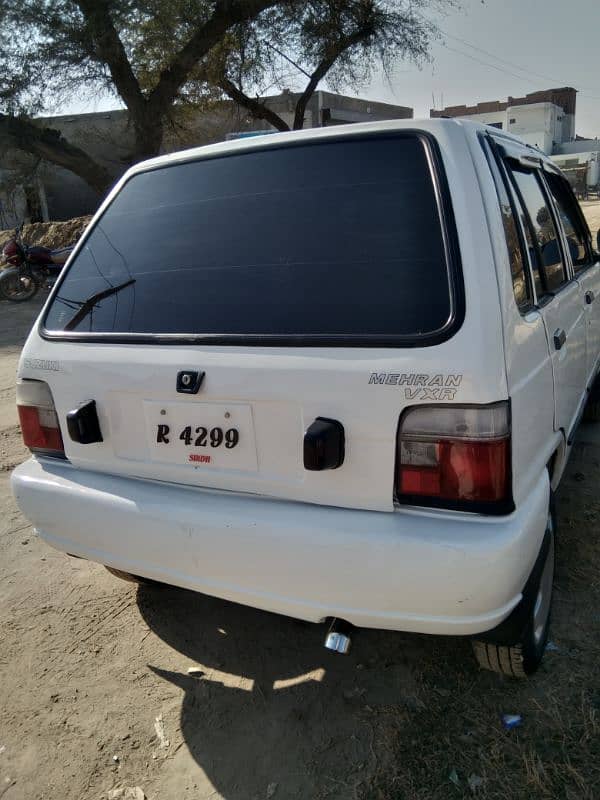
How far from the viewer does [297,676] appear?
234 centimetres

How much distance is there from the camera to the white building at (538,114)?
4945cm

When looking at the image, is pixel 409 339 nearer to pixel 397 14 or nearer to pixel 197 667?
pixel 197 667

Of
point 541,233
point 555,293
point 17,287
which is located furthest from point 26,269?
point 555,293

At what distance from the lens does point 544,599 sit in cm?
225

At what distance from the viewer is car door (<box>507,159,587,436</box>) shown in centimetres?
225

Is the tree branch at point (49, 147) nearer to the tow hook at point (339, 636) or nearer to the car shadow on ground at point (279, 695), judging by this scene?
the car shadow on ground at point (279, 695)

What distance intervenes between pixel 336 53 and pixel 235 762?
17787 millimetres

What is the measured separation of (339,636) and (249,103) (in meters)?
18.1

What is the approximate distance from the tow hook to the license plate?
524 millimetres

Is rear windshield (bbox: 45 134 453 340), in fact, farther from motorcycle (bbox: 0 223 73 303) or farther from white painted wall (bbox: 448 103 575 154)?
white painted wall (bbox: 448 103 575 154)

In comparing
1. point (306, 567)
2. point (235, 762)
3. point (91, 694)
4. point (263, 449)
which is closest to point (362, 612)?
point (306, 567)

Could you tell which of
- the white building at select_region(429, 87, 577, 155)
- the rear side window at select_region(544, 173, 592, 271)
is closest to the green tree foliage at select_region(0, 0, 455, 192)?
the rear side window at select_region(544, 173, 592, 271)

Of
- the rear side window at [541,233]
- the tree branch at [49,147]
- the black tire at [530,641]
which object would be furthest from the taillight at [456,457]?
the tree branch at [49,147]

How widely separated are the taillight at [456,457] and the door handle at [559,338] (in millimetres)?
747
